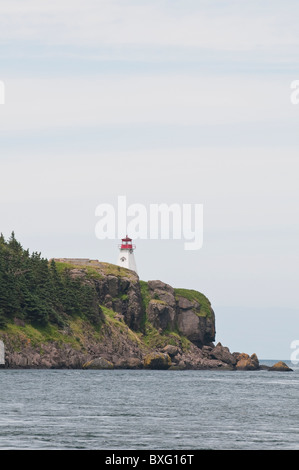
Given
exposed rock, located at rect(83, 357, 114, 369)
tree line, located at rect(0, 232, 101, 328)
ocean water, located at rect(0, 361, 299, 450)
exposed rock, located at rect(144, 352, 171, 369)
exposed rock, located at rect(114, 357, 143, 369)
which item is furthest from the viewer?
exposed rock, located at rect(144, 352, 171, 369)

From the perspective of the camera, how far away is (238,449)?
159 ft

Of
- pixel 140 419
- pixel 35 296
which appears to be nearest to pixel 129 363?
pixel 35 296

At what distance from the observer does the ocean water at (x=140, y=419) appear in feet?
166

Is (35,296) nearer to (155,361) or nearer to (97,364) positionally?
(97,364)

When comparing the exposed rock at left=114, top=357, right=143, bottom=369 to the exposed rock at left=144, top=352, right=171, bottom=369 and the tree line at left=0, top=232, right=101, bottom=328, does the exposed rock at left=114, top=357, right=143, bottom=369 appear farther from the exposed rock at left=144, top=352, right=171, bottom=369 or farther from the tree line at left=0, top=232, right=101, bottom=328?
the tree line at left=0, top=232, right=101, bottom=328

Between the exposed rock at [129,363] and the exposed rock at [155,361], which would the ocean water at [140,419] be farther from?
the exposed rock at [155,361]

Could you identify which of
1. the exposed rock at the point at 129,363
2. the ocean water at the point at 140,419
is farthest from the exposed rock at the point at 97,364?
the ocean water at the point at 140,419

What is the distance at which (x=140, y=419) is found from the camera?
66438 mm

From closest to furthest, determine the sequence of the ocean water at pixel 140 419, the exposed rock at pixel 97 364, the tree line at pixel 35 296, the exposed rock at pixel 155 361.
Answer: the ocean water at pixel 140 419 < the tree line at pixel 35 296 < the exposed rock at pixel 97 364 < the exposed rock at pixel 155 361

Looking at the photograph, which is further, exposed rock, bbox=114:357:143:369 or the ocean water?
exposed rock, bbox=114:357:143:369

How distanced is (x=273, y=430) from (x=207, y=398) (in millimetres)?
37245

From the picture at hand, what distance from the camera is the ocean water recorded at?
166ft

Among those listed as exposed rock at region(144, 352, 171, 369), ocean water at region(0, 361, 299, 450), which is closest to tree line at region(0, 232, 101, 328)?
exposed rock at region(144, 352, 171, 369)

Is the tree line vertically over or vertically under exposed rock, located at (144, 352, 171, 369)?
over
